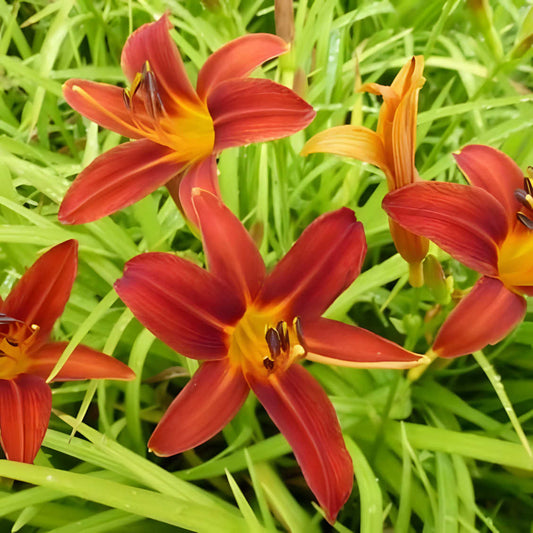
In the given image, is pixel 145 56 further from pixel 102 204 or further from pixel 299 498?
pixel 299 498

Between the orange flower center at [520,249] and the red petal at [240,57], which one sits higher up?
the red petal at [240,57]

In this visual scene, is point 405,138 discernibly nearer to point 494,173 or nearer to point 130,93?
point 494,173

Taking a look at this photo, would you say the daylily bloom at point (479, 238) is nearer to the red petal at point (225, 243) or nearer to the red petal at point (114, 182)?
the red petal at point (225, 243)

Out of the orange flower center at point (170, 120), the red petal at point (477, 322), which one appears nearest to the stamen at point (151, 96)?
the orange flower center at point (170, 120)

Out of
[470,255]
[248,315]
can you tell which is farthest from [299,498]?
[470,255]

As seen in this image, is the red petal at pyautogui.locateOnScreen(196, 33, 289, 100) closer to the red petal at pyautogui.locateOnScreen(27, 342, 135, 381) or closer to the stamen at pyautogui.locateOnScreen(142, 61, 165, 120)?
the stamen at pyautogui.locateOnScreen(142, 61, 165, 120)

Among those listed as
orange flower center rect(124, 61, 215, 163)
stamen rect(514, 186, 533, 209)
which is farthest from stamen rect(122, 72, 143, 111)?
stamen rect(514, 186, 533, 209)
